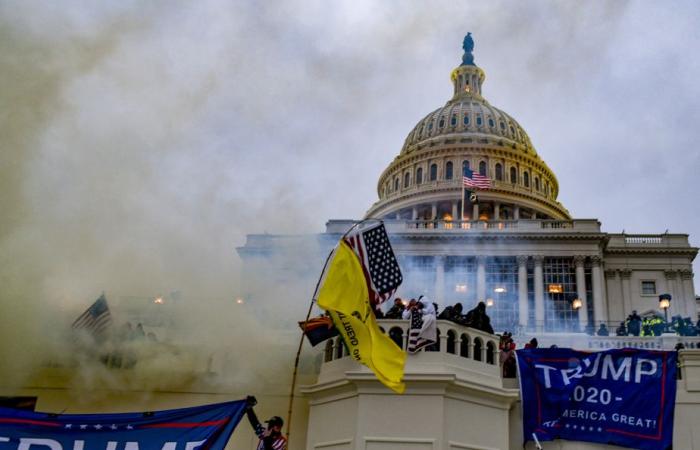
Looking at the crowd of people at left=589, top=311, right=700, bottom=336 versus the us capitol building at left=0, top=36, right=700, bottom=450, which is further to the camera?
the crowd of people at left=589, top=311, right=700, bottom=336

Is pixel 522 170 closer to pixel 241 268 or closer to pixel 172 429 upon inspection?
pixel 241 268

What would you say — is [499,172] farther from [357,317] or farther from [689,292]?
[357,317]

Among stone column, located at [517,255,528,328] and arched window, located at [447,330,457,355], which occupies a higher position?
stone column, located at [517,255,528,328]

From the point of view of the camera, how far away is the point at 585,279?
47.9 meters

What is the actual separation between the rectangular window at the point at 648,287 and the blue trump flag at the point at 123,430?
152 ft

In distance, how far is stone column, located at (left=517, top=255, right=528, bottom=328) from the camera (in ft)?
147

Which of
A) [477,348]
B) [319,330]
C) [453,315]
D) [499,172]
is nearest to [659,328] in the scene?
[477,348]

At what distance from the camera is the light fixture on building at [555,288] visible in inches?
1856

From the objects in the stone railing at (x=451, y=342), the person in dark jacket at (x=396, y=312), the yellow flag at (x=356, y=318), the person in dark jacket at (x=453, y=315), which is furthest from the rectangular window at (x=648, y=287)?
the yellow flag at (x=356, y=318)

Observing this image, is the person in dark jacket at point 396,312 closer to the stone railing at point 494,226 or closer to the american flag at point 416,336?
the american flag at point 416,336

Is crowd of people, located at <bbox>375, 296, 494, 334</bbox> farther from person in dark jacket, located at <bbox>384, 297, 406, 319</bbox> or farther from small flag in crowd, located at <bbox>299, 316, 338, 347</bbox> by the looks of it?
small flag in crowd, located at <bbox>299, 316, 338, 347</bbox>

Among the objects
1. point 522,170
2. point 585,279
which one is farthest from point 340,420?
point 522,170

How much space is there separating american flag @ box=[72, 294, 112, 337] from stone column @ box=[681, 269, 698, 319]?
44059 millimetres

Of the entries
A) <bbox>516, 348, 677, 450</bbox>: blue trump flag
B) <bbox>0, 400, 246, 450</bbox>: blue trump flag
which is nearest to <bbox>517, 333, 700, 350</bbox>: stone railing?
<bbox>516, 348, 677, 450</bbox>: blue trump flag
